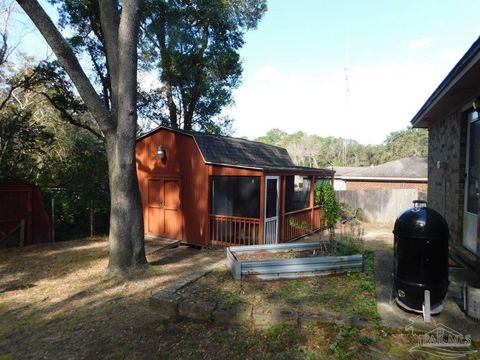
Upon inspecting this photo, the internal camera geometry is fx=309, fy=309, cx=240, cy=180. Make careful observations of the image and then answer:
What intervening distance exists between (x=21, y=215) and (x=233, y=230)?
7.04 m

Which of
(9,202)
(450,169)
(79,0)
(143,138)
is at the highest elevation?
(79,0)

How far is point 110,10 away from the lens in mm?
7465

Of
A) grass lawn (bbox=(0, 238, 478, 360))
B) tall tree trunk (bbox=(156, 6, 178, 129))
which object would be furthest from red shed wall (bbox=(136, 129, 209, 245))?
tall tree trunk (bbox=(156, 6, 178, 129))

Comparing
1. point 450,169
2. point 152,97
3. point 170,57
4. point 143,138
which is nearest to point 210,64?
point 170,57

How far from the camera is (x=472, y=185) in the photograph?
5.68 meters

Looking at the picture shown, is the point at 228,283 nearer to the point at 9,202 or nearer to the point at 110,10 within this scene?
the point at 110,10

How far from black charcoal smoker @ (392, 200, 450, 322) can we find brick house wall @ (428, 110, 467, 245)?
117 inches

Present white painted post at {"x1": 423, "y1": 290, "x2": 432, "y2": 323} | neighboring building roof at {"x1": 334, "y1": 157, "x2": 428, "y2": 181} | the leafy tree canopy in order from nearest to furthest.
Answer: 1. white painted post at {"x1": 423, "y1": 290, "x2": 432, "y2": 323}
2. neighboring building roof at {"x1": 334, "y1": 157, "x2": 428, "y2": 181}
3. the leafy tree canopy

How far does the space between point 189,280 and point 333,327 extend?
2596 mm

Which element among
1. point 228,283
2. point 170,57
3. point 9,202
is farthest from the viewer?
point 170,57

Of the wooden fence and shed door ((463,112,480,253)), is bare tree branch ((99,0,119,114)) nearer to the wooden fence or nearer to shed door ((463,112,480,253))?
shed door ((463,112,480,253))

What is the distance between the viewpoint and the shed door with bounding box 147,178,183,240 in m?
10.8

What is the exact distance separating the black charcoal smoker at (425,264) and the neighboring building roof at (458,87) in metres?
2.07

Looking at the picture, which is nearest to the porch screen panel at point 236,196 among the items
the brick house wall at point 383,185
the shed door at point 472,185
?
A: the shed door at point 472,185
